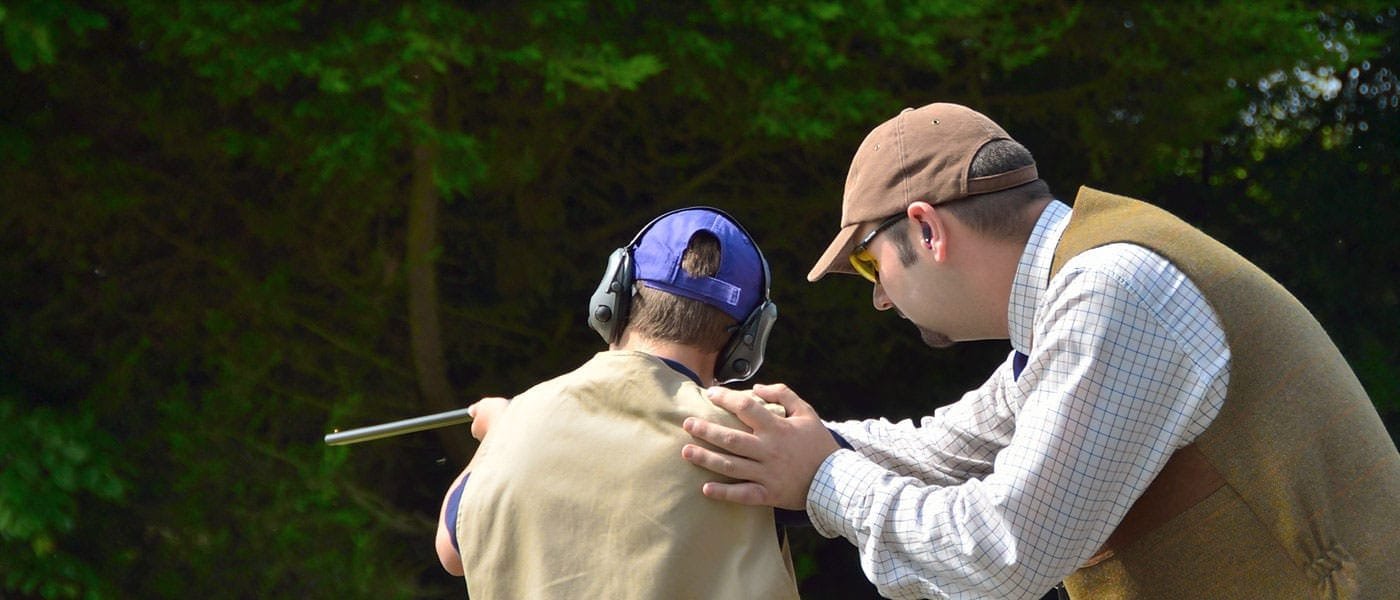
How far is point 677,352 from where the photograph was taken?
194cm

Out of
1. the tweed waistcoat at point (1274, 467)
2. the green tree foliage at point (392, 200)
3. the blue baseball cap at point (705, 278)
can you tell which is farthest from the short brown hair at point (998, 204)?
the green tree foliage at point (392, 200)

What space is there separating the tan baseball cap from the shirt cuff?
37cm

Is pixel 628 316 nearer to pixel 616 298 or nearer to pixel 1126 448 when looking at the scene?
pixel 616 298

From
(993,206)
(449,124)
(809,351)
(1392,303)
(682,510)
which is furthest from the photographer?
(1392,303)

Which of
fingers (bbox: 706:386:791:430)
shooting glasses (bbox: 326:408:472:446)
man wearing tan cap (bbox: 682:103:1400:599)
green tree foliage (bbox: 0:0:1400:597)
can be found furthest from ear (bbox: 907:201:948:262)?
green tree foliage (bbox: 0:0:1400:597)

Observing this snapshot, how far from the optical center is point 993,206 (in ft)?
6.38

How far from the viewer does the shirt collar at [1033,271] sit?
1.90 meters

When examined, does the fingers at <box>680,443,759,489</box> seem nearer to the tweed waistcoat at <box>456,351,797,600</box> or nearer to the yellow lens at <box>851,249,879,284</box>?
the tweed waistcoat at <box>456,351,797,600</box>

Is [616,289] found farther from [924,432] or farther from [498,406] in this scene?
[924,432]

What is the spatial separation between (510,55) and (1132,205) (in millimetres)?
2732

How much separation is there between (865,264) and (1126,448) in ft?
1.86

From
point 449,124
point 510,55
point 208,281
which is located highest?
point 510,55

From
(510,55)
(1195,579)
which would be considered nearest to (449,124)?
(510,55)

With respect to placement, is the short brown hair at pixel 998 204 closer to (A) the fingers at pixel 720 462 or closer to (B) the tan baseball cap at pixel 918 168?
(B) the tan baseball cap at pixel 918 168
